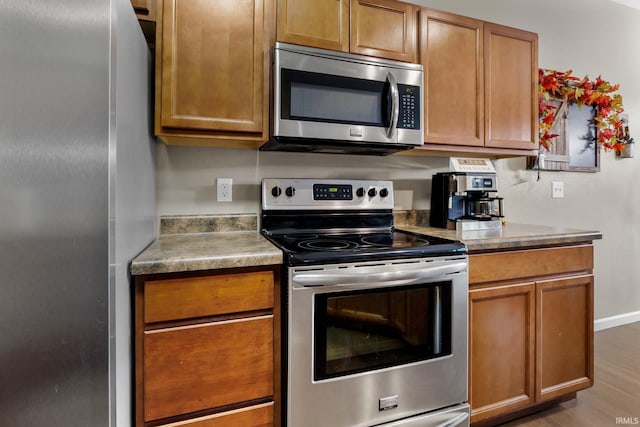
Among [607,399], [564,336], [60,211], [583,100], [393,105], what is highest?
[583,100]

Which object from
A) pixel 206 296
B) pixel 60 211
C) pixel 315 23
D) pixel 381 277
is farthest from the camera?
pixel 315 23

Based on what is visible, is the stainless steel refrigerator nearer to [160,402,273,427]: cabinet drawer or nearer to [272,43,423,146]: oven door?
[160,402,273,427]: cabinet drawer

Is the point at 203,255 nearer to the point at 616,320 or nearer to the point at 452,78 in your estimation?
the point at 452,78

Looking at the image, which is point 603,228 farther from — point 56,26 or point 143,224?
point 56,26

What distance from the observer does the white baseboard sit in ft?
8.89

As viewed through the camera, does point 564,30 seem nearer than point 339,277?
No

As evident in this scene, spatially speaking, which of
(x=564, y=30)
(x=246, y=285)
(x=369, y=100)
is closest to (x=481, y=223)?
(x=369, y=100)

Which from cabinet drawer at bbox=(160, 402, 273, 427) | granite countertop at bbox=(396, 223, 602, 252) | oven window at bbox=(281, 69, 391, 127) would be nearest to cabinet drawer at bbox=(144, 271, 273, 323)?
cabinet drawer at bbox=(160, 402, 273, 427)

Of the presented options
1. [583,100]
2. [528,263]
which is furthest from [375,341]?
[583,100]

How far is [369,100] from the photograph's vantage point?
5.25 ft

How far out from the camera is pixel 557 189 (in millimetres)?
2562

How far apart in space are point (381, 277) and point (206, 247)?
2.31 feet

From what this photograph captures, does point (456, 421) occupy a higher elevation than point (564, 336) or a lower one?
lower

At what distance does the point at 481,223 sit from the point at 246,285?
141cm
